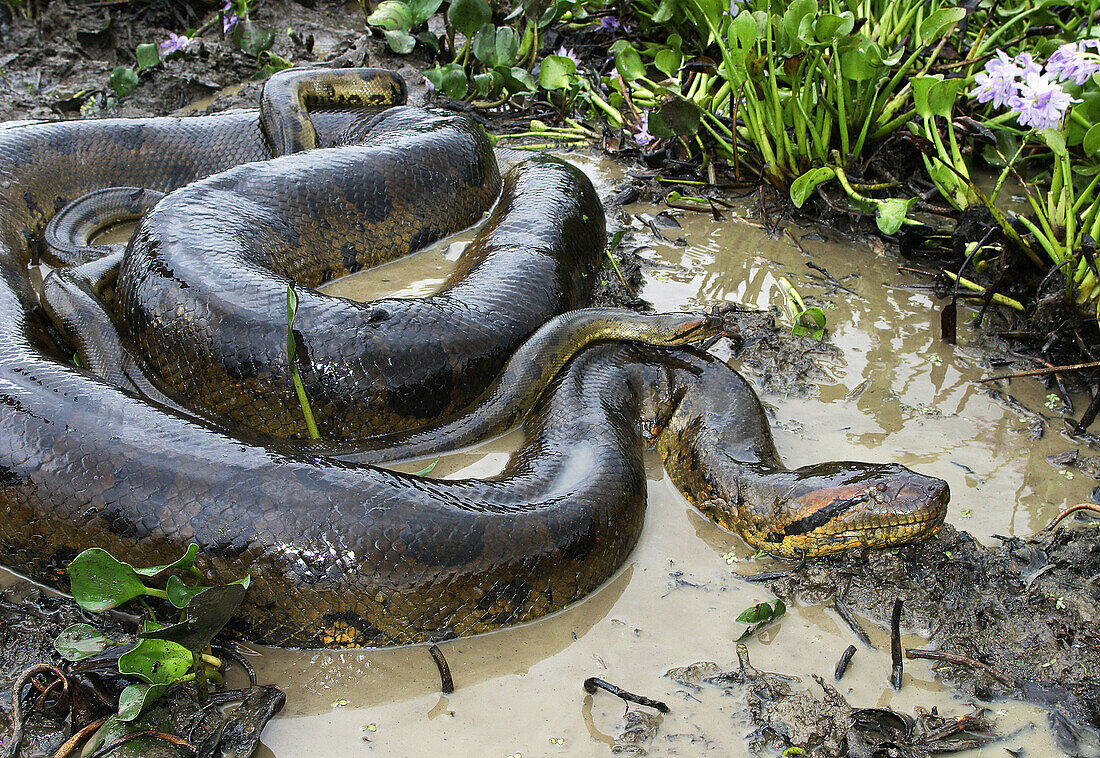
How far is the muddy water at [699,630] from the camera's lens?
296 cm

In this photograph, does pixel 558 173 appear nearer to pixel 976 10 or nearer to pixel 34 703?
pixel 976 10

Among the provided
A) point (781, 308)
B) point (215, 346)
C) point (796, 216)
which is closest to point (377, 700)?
point (215, 346)

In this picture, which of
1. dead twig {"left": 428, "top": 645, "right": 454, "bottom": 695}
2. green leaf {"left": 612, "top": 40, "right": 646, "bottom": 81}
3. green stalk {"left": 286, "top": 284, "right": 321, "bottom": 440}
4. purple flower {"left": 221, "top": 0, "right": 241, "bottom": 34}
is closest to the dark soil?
dead twig {"left": 428, "top": 645, "right": 454, "bottom": 695}

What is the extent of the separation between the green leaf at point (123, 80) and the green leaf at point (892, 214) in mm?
6309

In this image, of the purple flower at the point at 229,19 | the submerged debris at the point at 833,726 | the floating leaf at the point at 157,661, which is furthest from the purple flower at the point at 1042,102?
the purple flower at the point at 229,19

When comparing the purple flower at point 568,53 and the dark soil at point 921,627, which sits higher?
the purple flower at point 568,53

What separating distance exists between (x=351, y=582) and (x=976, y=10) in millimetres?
6446

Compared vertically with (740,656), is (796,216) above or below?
above

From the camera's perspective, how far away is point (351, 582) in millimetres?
3127

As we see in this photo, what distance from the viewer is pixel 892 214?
5281 millimetres

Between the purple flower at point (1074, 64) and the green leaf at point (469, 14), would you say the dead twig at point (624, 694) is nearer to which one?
the purple flower at point (1074, 64)

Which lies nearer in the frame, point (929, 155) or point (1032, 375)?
point (1032, 375)

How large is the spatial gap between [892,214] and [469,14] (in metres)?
4.00

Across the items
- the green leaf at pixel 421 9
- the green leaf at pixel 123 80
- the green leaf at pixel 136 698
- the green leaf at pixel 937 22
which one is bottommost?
the green leaf at pixel 136 698
